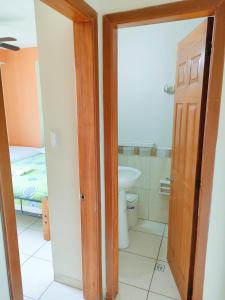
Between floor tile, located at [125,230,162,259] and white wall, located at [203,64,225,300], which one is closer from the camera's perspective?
white wall, located at [203,64,225,300]

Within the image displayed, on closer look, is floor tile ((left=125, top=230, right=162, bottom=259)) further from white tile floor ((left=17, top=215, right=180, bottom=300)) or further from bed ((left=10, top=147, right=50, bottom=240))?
bed ((left=10, top=147, right=50, bottom=240))

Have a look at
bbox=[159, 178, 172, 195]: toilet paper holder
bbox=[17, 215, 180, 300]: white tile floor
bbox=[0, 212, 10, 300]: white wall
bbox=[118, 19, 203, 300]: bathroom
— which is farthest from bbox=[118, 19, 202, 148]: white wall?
bbox=[0, 212, 10, 300]: white wall

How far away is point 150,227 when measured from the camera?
2.76m

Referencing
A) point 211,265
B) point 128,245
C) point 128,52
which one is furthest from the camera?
point 128,52

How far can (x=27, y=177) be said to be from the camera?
286 centimetres

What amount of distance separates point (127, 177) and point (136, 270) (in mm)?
882

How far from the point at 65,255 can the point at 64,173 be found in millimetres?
733

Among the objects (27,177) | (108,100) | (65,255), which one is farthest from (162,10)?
(27,177)

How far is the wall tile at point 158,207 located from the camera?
2.77 m

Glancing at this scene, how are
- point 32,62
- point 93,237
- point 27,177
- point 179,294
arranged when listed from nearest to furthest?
1. point 93,237
2. point 179,294
3. point 27,177
4. point 32,62

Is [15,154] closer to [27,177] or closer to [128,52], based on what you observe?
[27,177]

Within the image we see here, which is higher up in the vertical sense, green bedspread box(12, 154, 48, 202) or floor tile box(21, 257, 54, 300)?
green bedspread box(12, 154, 48, 202)

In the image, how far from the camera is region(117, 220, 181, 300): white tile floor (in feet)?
6.02

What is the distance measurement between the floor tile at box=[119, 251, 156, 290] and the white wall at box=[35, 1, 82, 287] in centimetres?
44
